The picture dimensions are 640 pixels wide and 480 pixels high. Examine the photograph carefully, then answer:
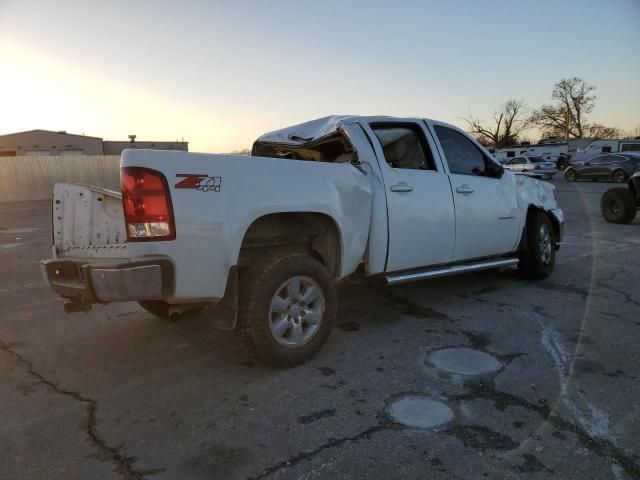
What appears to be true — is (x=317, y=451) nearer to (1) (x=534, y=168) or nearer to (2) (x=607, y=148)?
(1) (x=534, y=168)

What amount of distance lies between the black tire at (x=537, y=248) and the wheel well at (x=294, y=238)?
297 cm

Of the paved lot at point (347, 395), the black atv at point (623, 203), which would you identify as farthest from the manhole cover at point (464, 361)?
the black atv at point (623, 203)

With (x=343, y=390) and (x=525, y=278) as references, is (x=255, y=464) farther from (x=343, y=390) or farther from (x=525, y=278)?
(x=525, y=278)

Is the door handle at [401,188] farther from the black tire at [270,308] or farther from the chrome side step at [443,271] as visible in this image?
the black tire at [270,308]

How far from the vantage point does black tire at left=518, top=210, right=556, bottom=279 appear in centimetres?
577

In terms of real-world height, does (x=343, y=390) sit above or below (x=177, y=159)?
below

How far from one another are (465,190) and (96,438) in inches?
148

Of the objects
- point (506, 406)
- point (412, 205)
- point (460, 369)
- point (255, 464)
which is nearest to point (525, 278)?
point (412, 205)

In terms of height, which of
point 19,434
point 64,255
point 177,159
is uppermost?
point 177,159

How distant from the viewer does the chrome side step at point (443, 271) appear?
4.24 meters

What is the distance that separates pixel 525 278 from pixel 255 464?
470cm

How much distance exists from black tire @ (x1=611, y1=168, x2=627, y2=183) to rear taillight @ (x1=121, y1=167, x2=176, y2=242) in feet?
90.2

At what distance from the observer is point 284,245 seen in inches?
154

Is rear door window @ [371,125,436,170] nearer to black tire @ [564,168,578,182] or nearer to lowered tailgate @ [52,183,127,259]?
lowered tailgate @ [52,183,127,259]
